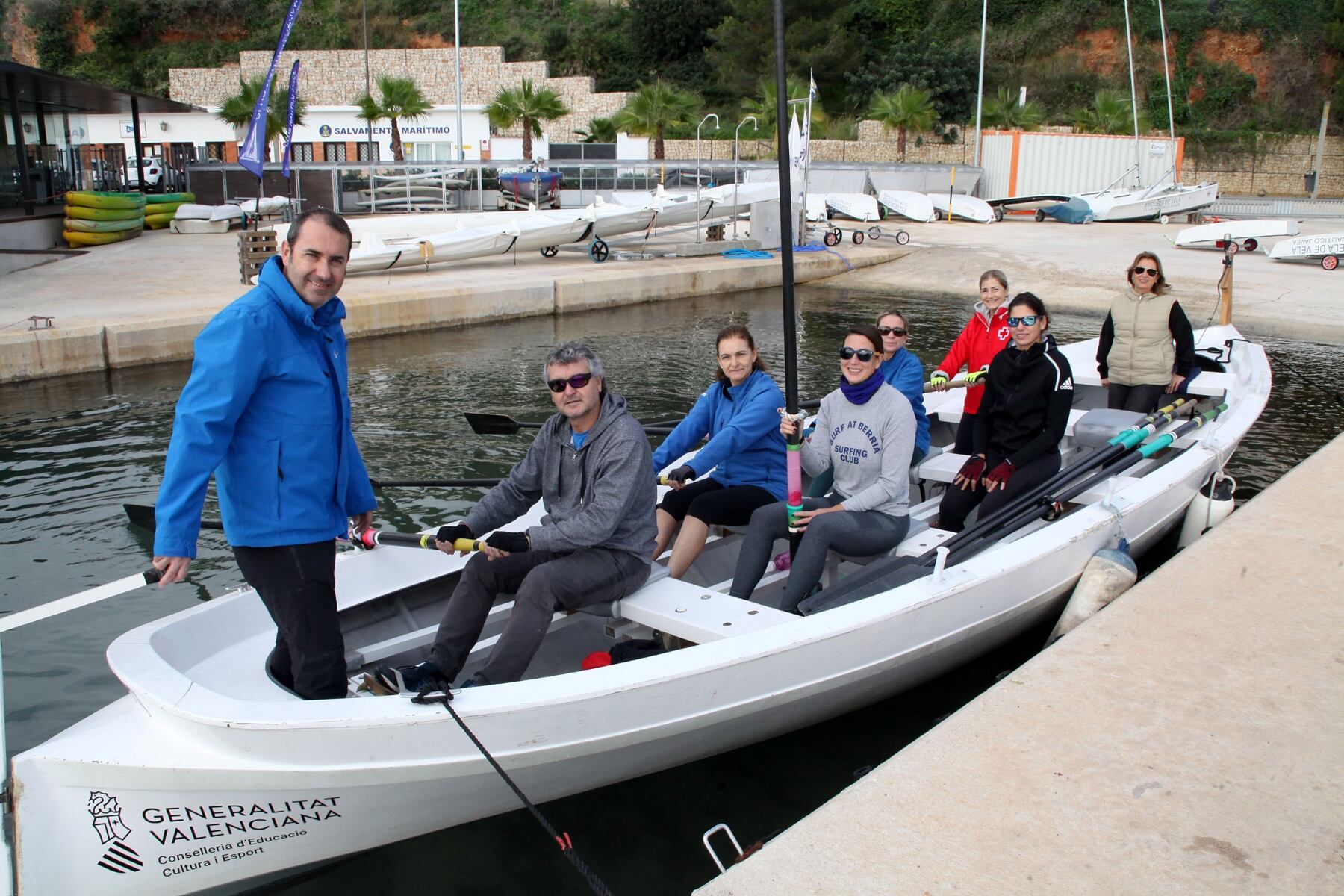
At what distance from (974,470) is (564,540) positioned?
255 cm

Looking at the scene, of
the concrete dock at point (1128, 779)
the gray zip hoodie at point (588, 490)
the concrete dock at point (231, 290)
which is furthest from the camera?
the concrete dock at point (231, 290)

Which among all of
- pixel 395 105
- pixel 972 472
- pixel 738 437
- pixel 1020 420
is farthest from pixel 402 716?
pixel 395 105

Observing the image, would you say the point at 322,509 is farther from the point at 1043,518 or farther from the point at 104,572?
the point at 104,572

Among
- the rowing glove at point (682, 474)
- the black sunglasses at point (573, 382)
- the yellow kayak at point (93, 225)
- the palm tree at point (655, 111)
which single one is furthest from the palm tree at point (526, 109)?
the black sunglasses at point (573, 382)

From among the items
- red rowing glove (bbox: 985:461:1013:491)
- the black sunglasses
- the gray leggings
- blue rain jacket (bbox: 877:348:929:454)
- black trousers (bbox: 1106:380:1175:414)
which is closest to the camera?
the black sunglasses

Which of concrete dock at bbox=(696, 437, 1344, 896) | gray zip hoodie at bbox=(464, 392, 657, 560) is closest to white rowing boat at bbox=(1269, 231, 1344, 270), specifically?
concrete dock at bbox=(696, 437, 1344, 896)

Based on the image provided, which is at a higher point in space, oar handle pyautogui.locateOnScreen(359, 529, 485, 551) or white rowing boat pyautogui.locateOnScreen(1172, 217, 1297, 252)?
white rowing boat pyautogui.locateOnScreen(1172, 217, 1297, 252)

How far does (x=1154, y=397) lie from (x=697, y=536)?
150 inches

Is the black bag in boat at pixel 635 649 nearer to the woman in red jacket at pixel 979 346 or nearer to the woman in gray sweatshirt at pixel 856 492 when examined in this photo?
the woman in gray sweatshirt at pixel 856 492

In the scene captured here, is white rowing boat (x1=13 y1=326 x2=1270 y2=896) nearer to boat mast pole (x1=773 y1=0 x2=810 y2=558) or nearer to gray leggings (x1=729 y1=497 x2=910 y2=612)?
gray leggings (x1=729 y1=497 x2=910 y2=612)

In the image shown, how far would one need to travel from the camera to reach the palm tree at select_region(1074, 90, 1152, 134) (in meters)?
35.2

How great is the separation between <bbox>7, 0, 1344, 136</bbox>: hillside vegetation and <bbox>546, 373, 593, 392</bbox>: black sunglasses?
39.7 meters

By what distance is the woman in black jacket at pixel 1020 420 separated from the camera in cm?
528

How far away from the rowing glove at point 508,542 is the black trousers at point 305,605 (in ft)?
1.77
